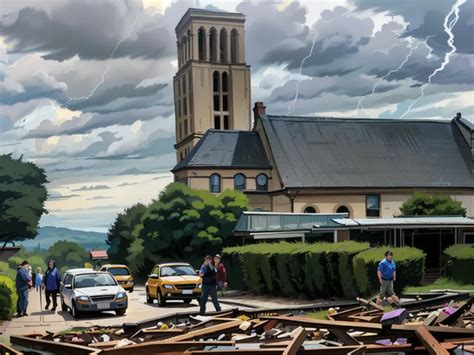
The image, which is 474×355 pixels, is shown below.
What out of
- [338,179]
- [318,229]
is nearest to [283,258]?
[318,229]

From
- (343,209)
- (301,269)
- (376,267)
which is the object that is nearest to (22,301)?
(301,269)

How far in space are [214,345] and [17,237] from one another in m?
78.2

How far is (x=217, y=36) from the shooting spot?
10656cm

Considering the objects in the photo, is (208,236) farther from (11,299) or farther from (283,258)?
(11,299)

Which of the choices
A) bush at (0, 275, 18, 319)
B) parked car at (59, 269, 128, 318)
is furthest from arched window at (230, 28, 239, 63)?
bush at (0, 275, 18, 319)

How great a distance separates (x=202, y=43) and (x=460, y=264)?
77.0 m

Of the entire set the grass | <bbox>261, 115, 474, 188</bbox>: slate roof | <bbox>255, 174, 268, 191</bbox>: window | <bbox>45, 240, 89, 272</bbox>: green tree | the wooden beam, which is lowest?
<bbox>45, 240, 89, 272</bbox>: green tree

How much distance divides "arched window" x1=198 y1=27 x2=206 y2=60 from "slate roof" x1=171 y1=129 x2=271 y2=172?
21.4m

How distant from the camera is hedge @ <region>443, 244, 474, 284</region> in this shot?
32.8 meters

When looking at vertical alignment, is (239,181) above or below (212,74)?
below

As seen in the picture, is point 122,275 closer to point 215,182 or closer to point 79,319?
point 79,319

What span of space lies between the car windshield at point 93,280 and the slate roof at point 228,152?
51262 millimetres

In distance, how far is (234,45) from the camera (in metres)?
108

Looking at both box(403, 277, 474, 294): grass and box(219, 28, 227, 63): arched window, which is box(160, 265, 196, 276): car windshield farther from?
box(219, 28, 227, 63): arched window
